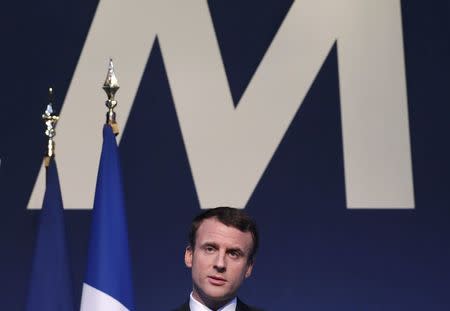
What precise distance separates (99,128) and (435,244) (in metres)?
1.43

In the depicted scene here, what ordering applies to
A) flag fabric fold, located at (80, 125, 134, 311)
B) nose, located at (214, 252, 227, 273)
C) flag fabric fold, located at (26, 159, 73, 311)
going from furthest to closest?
flag fabric fold, located at (26, 159, 73, 311), flag fabric fold, located at (80, 125, 134, 311), nose, located at (214, 252, 227, 273)

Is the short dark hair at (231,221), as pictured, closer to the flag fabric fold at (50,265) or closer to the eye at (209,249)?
the eye at (209,249)

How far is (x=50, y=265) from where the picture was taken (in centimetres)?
385

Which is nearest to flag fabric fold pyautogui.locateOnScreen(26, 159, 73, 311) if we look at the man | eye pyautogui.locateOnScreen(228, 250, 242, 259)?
the man

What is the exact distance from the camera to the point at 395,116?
14.7ft

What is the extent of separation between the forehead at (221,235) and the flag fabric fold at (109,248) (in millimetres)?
793

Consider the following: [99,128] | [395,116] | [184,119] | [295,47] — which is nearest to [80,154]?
[99,128]

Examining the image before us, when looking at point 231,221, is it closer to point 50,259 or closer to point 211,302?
point 211,302

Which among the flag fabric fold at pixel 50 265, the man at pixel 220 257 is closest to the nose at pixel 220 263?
the man at pixel 220 257

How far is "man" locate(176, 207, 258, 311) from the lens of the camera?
2.86 meters

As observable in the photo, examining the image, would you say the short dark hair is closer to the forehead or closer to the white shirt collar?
the forehead

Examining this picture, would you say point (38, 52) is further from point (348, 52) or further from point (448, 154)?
point (448, 154)

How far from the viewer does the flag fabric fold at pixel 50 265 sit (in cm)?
384

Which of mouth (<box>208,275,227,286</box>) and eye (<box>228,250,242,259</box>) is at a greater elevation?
eye (<box>228,250,242,259</box>)
